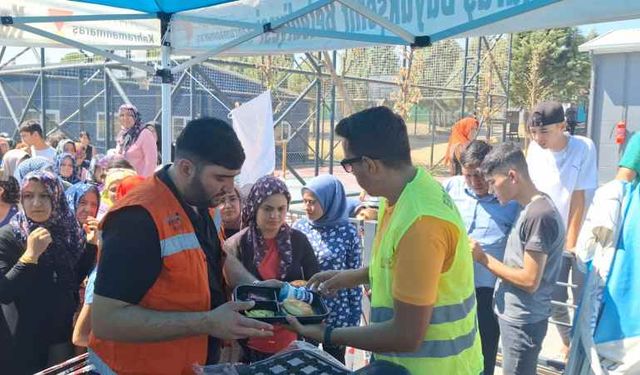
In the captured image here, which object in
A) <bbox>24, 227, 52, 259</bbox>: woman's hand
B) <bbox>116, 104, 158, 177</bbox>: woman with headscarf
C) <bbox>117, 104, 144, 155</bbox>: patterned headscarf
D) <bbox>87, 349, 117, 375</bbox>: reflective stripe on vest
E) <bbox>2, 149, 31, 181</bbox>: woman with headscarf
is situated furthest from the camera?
<bbox>2, 149, 31, 181</bbox>: woman with headscarf

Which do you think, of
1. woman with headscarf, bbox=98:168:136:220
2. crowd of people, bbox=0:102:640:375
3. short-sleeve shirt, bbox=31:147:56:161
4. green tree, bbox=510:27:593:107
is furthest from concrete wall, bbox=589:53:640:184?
green tree, bbox=510:27:593:107

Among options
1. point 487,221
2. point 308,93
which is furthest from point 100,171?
point 308,93

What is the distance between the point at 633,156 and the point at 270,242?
6.46 feet

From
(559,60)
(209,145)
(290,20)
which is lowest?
(209,145)

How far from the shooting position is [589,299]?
9.36ft

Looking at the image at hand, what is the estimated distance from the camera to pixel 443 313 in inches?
70.9

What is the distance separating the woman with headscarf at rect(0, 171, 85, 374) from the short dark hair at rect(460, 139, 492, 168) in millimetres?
2364

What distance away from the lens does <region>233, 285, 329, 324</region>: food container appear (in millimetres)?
1965

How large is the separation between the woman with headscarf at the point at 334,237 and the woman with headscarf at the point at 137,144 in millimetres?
2827

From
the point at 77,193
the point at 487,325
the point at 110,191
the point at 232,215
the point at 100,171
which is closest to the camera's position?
the point at 487,325

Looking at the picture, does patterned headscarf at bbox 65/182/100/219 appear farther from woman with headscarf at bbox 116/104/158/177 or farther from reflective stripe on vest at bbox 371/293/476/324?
reflective stripe on vest at bbox 371/293/476/324

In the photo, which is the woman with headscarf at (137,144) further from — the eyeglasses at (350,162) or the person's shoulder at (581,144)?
the eyeglasses at (350,162)

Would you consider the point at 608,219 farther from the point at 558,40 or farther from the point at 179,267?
the point at 558,40

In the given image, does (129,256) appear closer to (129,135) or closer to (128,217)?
(128,217)
